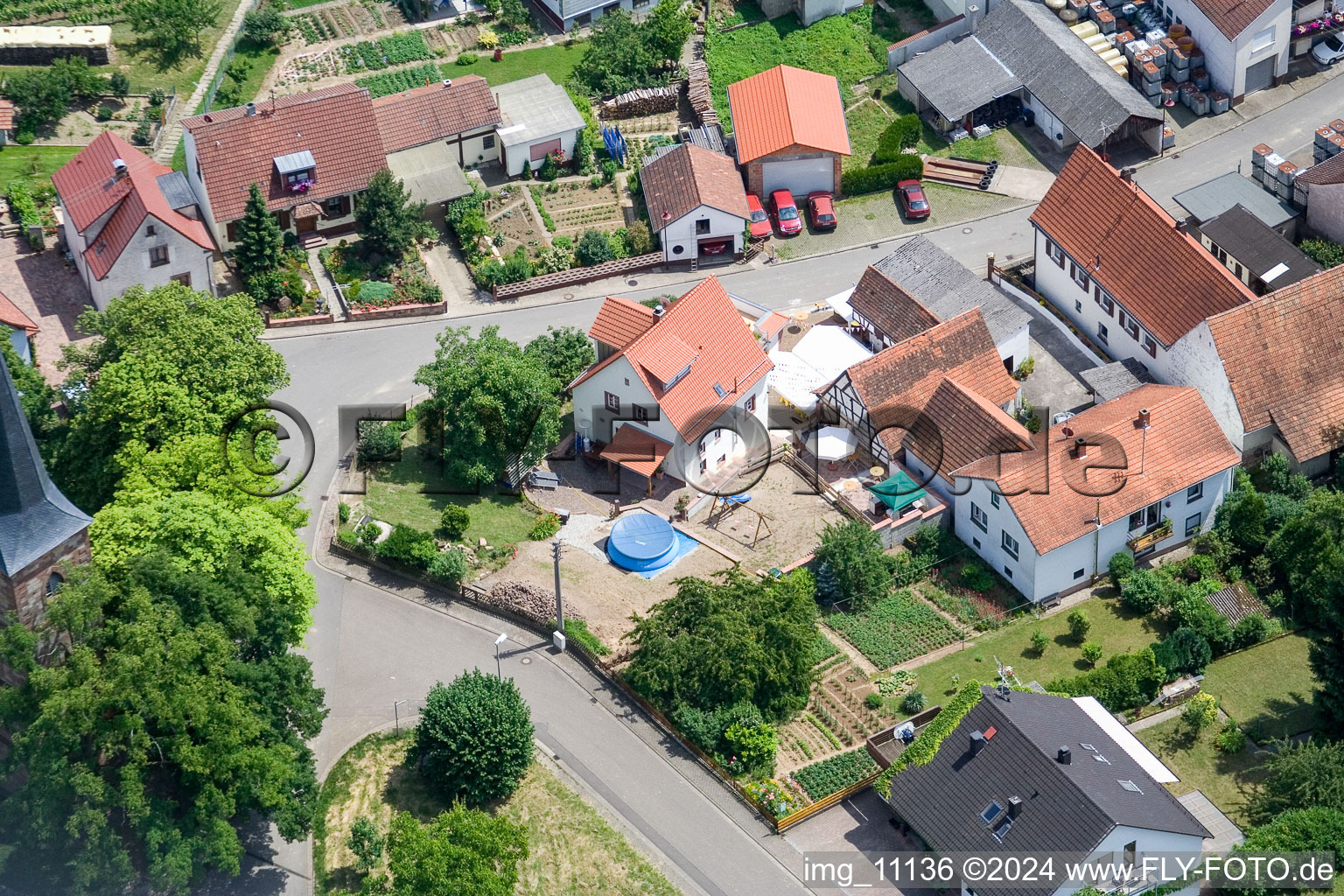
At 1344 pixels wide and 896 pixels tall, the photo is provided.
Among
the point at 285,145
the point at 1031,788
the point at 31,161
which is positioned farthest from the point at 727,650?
the point at 31,161

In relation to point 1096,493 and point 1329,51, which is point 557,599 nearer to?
point 1096,493

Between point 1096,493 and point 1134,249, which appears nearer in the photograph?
point 1096,493

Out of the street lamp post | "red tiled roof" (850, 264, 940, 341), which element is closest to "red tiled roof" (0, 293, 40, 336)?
the street lamp post

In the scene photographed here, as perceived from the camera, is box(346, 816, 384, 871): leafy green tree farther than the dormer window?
No

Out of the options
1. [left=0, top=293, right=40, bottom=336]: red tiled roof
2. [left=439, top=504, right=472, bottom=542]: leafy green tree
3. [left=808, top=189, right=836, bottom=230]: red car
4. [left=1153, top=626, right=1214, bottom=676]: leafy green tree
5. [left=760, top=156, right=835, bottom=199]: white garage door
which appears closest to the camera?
[left=1153, top=626, right=1214, bottom=676]: leafy green tree

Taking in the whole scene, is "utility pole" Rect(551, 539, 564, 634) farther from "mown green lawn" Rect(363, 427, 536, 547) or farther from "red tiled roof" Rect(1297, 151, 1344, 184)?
"red tiled roof" Rect(1297, 151, 1344, 184)

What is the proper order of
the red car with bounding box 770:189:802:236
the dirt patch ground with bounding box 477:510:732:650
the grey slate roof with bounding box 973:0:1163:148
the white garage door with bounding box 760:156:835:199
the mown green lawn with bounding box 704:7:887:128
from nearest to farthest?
the dirt patch ground with bounding box 477:510:732:650
the red car with bounding box 770:189:802:236
the grey slate roof with bounding box 973:0:1163:148
the white garage door with bounding box 760:156:835:199
the mown green lawn with bounding box 704:7:887:128
